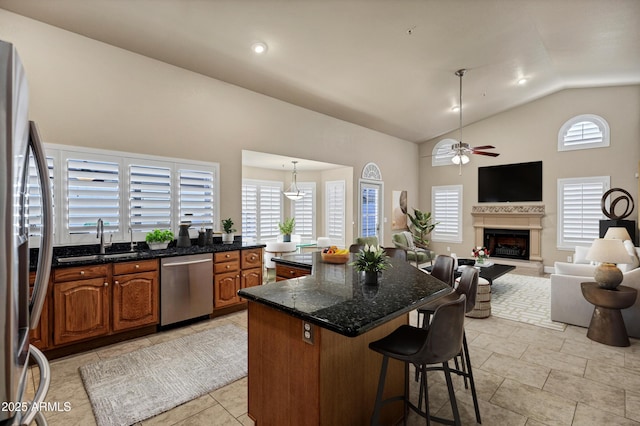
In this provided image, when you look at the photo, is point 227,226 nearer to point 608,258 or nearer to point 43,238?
point 43,238

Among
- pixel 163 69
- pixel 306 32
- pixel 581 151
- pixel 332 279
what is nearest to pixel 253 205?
pixel 163 69

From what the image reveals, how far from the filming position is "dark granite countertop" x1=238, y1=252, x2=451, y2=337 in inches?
62.2

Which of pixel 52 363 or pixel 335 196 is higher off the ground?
pixel 335 196

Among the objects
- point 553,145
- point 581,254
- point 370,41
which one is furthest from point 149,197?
point 553,145

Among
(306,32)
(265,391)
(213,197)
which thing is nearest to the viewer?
(265,391)

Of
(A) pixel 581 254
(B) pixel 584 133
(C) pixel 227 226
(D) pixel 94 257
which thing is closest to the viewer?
(D) pixel 94 257

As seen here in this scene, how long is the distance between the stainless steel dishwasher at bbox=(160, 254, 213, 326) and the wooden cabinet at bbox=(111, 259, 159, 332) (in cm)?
10

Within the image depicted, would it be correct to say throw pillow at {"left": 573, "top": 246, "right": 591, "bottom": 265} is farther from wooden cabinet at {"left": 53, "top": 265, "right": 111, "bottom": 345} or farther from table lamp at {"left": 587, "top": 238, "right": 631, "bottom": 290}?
wooden cabinet at {"left": 53, "top": 265, "right": 111, "bottom": 345}

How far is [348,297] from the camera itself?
1.95 m

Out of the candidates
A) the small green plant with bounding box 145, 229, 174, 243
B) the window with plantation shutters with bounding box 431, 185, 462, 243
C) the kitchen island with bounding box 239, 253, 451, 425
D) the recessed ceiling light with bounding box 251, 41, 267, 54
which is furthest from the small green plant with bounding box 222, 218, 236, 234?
the window with plantation shutters with bounding box 431, 185, 462, 243

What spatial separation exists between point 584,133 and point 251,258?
762 cm

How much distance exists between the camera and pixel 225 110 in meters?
4.89

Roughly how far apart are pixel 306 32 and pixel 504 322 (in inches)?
179

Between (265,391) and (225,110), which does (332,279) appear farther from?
(225,110)
